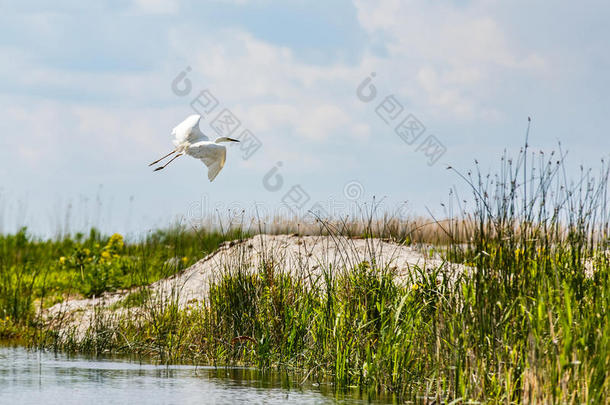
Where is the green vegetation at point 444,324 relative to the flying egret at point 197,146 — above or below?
below

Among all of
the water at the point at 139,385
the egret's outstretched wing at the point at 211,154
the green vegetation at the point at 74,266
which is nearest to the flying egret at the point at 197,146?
the egret's outstretched wing at the point at 211,154

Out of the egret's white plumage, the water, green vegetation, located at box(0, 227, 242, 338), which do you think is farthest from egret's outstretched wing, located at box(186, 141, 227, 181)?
the water

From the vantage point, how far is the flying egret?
787cm

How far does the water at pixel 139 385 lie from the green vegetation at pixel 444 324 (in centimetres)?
40

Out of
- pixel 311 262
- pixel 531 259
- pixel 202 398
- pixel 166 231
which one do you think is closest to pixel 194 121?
pixel 311 262

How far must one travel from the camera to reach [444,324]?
15.5ft

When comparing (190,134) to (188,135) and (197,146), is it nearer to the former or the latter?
(188,135)

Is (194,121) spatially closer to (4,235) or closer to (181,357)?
(181,357)

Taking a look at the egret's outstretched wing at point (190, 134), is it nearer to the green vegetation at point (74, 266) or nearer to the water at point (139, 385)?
the green vegetation at point (74, 266)

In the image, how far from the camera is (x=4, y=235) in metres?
14.7

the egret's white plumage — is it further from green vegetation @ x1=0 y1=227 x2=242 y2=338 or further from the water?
the water

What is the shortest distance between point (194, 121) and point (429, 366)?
4.29 metres

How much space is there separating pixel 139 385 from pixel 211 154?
302cm

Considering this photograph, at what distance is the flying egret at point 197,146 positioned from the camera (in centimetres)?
787
